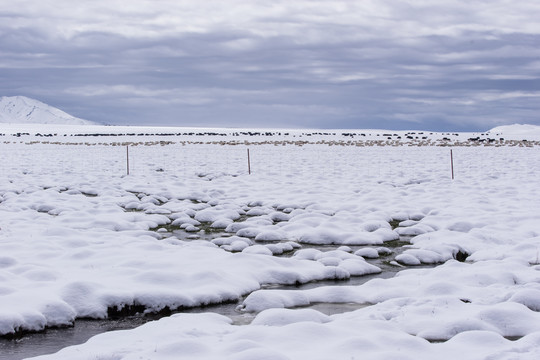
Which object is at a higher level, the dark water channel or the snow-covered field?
the snow-covered field

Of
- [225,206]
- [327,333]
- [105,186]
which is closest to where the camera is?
[327,333]

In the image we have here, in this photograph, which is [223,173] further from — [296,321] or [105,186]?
[296,321]

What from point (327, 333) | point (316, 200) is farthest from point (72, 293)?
point (316, 200)

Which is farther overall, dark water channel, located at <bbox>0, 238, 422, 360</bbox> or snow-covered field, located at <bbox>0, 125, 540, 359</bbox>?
dark water channel, located at <bbox>0, 238, 422, 360</bbox>

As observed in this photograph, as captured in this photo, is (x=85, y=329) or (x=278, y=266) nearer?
(x=85, y=329)

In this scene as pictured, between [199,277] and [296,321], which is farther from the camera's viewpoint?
[199,277]

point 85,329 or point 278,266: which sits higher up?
point 278,266

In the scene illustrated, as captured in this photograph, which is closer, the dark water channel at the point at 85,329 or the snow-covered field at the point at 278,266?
the snow-covered field at the point at 278,266

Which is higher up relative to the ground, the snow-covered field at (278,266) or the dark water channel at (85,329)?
the snow-covered field at (278,266)

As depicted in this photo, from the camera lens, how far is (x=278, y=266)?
8320 mm

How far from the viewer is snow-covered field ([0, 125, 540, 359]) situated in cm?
521

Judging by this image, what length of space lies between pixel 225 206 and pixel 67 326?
8455mm

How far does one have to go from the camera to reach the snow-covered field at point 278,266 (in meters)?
5.21

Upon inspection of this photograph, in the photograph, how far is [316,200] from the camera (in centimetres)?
1518
